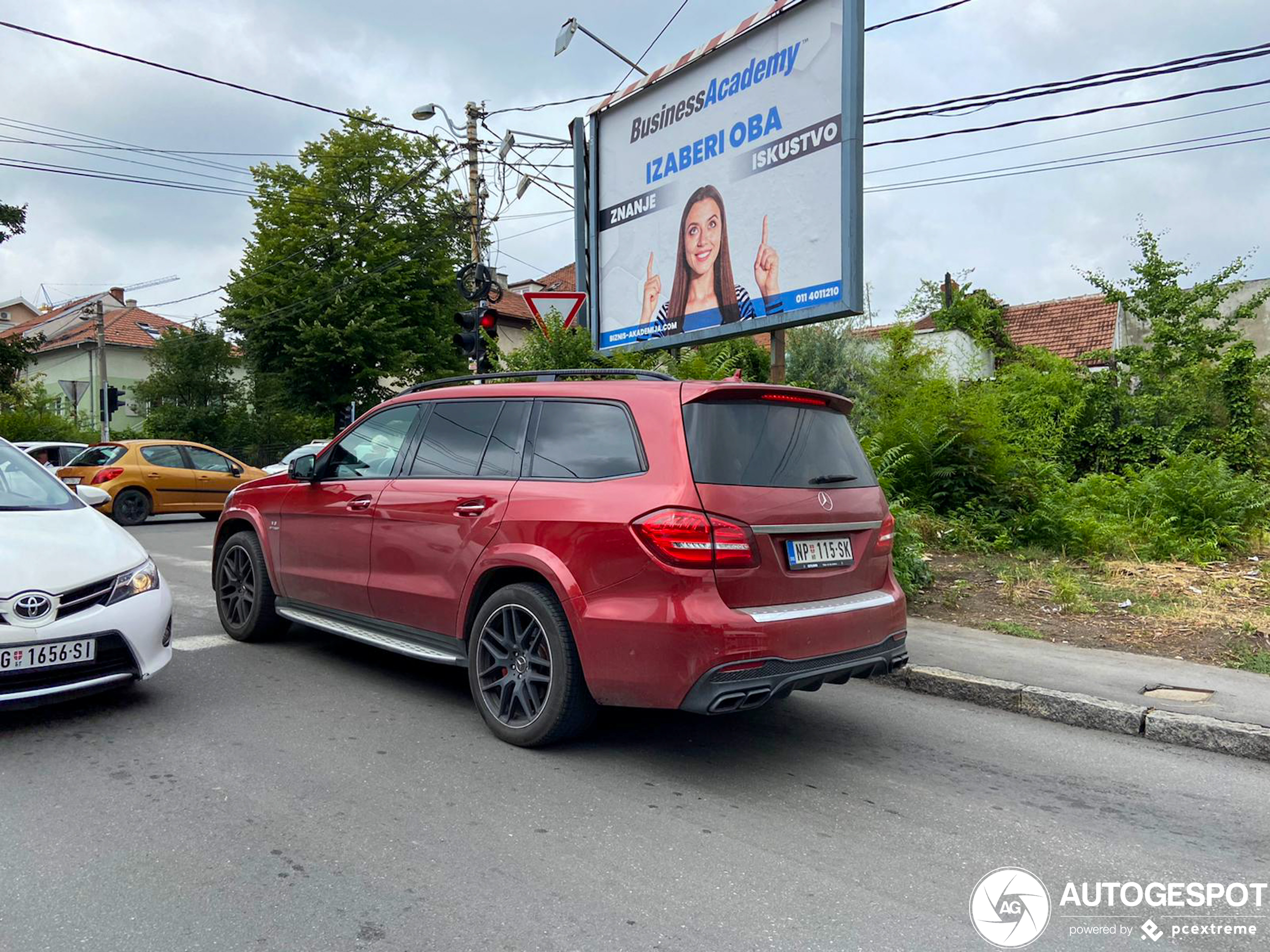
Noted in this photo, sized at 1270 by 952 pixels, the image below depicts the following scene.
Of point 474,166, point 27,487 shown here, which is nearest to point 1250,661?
point 27,487

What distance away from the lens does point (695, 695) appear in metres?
3.90

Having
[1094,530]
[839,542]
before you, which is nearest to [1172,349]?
[1094,530]

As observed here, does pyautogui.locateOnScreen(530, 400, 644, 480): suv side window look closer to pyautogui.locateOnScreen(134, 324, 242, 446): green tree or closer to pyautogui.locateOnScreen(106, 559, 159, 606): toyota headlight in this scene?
pyautogui.locateOnScreen(106, 559, 159, 606): toyota headlight

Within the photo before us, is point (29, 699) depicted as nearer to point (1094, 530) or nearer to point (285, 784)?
point (285, 784)

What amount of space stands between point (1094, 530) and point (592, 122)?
7375 millimetres

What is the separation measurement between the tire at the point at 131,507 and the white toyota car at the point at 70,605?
39.5 ft

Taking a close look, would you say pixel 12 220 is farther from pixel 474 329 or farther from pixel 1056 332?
pixel 1056 332

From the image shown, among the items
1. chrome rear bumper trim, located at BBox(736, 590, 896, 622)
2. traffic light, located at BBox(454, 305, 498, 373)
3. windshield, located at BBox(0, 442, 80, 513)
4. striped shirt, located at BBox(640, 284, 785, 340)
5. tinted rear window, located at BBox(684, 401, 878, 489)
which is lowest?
chrome rear bumper trim, located at BBox(736, 590, 896, 622)

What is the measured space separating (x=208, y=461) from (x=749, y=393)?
1568cm

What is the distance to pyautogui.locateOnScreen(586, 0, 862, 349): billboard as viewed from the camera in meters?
8.14

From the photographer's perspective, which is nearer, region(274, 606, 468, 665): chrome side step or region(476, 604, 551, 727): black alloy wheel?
region(476, 604, 551, 727): black alloy wheel

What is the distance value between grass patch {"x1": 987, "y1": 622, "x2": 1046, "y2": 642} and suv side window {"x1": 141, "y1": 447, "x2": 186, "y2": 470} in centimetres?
1468

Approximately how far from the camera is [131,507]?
54.0ft

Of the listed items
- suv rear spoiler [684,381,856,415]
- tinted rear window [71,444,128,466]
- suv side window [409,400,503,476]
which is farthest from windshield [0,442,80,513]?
tinted rear window [71,444,128,466]
